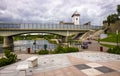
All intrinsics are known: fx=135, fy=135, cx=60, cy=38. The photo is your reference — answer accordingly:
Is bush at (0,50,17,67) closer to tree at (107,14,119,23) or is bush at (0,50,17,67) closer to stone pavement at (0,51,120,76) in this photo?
stone pavement at (0,51,120,76)

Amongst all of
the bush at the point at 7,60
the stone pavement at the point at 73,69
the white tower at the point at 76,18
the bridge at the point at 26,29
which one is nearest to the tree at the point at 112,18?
the bridge at the point at 26,29

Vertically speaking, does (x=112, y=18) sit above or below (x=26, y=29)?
above

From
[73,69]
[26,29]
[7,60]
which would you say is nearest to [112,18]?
[26,29]

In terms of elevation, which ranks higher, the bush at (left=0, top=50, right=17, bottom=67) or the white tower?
the white tower

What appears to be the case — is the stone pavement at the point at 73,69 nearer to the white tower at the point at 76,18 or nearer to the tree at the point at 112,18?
the tree at the point at 112,18

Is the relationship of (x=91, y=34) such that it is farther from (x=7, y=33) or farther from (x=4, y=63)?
(x=4, y=63)

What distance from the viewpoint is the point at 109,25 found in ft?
251

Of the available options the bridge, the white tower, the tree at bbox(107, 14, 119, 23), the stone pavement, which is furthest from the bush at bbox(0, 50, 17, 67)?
the white tower

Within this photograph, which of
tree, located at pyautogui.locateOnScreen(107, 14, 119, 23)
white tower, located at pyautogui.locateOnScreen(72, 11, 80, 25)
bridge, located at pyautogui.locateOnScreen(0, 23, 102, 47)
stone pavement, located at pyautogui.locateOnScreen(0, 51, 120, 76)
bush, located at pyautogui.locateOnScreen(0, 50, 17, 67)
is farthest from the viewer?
white tower, located at pyautogui.locateOnScreen(72, 11, 80, 25)

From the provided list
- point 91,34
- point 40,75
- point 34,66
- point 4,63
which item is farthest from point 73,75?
point 91,34

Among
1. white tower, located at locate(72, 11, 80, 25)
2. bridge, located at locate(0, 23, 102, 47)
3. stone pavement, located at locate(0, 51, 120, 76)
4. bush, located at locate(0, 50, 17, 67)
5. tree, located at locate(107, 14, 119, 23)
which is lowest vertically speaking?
stone pavement, located at locate(0, 51, 120, 76)

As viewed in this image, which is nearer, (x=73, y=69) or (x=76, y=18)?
(x=73, y=69)

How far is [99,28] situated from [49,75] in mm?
69669

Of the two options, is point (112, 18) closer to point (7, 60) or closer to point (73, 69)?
point (73, 69)
